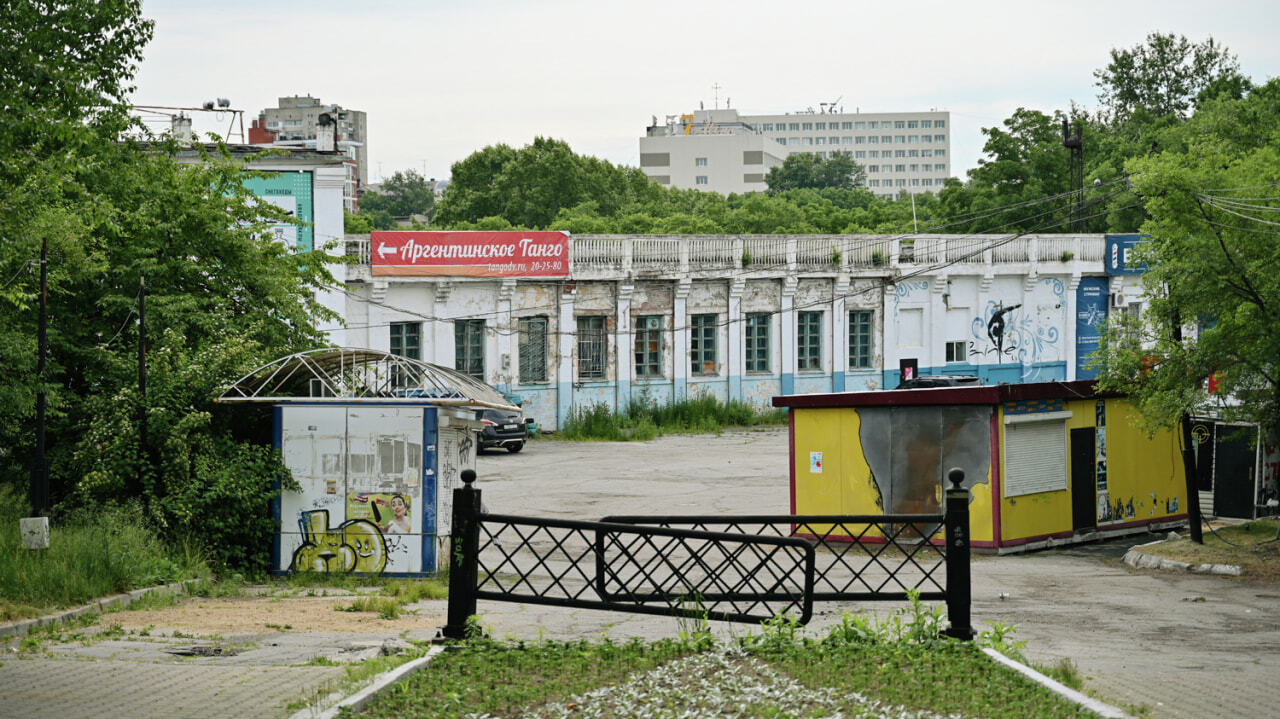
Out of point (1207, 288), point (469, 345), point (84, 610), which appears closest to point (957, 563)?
point (84, 610)

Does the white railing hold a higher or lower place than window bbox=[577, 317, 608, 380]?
higher

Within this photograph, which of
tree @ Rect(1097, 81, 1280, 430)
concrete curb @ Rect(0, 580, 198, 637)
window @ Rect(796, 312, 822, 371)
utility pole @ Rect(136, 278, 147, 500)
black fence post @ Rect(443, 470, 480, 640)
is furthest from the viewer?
window @ Rect(796, 312, 822, 371)

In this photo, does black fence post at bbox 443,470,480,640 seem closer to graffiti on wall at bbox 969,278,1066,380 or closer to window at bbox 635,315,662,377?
window at bbox 635,315,662,377

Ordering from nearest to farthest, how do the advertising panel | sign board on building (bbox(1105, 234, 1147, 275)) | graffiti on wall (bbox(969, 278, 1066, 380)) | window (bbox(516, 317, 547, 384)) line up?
window (bbox(516, 317, 547, 384)), graffiti on wall (bbox(969, 278, 1066, 380)), sign board on building (bbox(1105, 234, 1147, 275)), the advertising panel

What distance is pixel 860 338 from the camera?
146 ft

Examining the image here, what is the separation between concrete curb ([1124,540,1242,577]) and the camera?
17.5 m

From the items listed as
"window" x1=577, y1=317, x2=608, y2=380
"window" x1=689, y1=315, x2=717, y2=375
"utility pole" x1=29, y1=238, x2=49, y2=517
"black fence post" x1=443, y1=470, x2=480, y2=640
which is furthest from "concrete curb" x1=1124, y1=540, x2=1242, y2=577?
"window" x1=689, y1=315, x2=717, y2=375

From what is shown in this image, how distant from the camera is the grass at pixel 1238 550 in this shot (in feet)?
57.5

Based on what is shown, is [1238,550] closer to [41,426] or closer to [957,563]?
[957,563]

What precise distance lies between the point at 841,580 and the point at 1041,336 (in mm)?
33494

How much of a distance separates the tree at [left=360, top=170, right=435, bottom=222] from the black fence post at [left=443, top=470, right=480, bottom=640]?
129m

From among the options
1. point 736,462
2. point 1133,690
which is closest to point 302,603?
point 1133,690

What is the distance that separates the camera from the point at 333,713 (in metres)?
7.71

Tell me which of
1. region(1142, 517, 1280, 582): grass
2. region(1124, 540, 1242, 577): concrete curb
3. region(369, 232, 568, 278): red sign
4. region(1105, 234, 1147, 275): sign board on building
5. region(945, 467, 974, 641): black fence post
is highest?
region(1105, 234, 1147, 275): sign board on building
